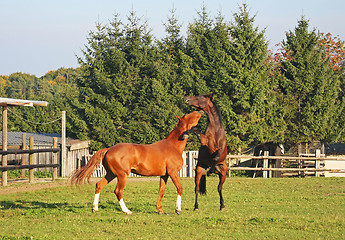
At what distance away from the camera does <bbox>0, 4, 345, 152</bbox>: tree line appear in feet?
112

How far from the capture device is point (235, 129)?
110 ft

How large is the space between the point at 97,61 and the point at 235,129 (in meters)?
11.5

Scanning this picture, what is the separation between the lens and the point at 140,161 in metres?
12.9

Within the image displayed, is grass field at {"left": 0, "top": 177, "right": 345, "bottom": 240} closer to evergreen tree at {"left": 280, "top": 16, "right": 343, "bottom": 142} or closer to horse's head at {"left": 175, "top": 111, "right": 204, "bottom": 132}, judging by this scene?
horse's head at {"left": 175, "top": 111, "right": 204, "bottom": 132}

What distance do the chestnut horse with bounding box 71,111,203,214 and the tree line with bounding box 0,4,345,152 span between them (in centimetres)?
1983

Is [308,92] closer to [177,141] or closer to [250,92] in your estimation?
[250,92]

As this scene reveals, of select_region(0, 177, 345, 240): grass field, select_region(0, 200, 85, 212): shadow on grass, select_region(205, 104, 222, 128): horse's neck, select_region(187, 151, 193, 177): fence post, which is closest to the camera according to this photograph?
select_region(0, 177, 345, 240): grass field

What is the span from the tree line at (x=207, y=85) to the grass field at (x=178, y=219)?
1626cm

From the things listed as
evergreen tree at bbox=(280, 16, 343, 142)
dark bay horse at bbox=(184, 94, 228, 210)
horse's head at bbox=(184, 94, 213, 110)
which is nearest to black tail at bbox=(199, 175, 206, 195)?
dark bay horse at bbox=(184, 94, 228, 210)

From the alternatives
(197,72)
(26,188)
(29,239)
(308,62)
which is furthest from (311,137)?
(29,239)

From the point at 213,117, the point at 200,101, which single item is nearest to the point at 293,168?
the point at 213,117

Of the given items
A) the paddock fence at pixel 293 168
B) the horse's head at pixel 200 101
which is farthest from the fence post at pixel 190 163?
the horse's head at pixel 200 101

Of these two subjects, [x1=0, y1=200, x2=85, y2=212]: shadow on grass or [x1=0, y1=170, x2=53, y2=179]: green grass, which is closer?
[x1=0, y1=200, x2=85, y2=212]: shadow on grass

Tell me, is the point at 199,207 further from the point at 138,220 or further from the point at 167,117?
the point at 167,117
